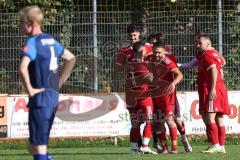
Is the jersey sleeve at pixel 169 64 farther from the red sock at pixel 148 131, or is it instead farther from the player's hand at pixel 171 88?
the red sock at pixel 148 131

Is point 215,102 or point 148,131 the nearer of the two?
point 215,102

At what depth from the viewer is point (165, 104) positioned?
13578mm

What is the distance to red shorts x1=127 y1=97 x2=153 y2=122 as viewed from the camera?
13.3 m

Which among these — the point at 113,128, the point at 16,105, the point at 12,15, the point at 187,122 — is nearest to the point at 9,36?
the point at 12,15

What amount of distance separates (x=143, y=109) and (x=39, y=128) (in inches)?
208

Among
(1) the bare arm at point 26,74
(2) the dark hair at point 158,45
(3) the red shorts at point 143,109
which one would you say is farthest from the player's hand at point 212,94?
(1) the bare arm at point 26,74

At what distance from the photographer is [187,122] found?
17062mm

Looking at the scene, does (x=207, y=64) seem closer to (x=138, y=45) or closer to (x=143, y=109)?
(x=138, y=45)

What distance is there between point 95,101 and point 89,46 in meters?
1.30

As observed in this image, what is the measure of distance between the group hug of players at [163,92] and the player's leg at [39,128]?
204 inches

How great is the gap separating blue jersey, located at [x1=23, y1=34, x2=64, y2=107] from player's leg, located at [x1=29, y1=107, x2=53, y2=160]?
0.24 ft

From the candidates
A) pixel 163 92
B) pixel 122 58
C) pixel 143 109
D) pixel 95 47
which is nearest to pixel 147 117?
pixel 143 109

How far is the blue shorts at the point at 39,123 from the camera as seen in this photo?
26.7ft

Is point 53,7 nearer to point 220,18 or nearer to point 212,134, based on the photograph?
point 220,18
